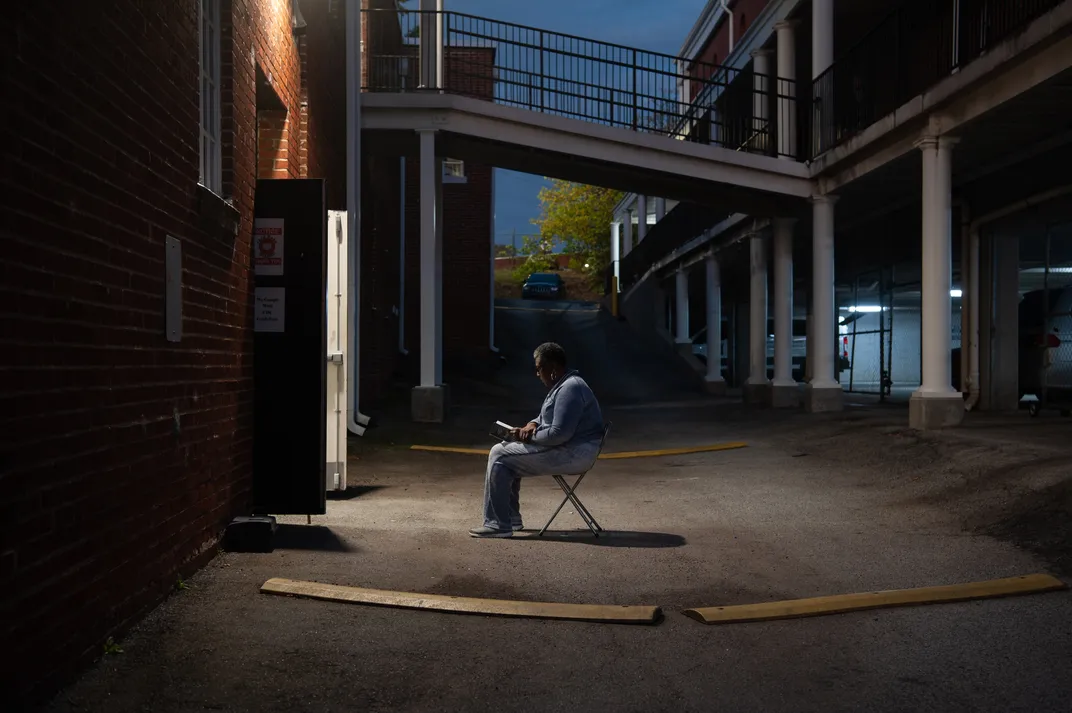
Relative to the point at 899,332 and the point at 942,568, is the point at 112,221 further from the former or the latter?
the point at 899,332

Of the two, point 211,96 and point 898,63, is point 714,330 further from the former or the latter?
point 211,96

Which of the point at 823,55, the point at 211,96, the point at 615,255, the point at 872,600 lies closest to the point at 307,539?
the point at 211,96

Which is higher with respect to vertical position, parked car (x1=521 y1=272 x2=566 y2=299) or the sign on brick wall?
parked car (x1=521 y1=272 x2=566 y2=299)

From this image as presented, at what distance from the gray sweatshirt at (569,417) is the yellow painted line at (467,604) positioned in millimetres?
1932

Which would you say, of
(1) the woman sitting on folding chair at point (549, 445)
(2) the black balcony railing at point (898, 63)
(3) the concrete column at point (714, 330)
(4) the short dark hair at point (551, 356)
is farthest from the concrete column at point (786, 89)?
(1) the woman sitting on folding chair at point (549, 445)

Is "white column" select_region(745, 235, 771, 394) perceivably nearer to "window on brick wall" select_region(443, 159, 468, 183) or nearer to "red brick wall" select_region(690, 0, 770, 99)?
"red brick wall" select_region(690, 0, 770, 99)

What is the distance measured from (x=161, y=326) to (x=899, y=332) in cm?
2378

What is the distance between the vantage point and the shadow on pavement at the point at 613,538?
24.1 feet

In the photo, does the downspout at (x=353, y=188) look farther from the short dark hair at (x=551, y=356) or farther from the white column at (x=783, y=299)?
the white column at (x=783, y=299)

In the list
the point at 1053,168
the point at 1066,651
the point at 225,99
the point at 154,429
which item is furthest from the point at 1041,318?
the point at 154,429

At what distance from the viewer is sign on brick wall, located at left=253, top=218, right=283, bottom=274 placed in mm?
7238

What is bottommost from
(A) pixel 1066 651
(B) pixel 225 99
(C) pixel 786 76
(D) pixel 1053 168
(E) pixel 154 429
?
(A) pixel 1066 651

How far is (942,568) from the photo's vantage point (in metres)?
6.37

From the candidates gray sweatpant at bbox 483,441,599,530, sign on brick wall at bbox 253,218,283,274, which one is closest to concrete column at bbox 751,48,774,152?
gray sweatpant at bbox 483,441,599,530
